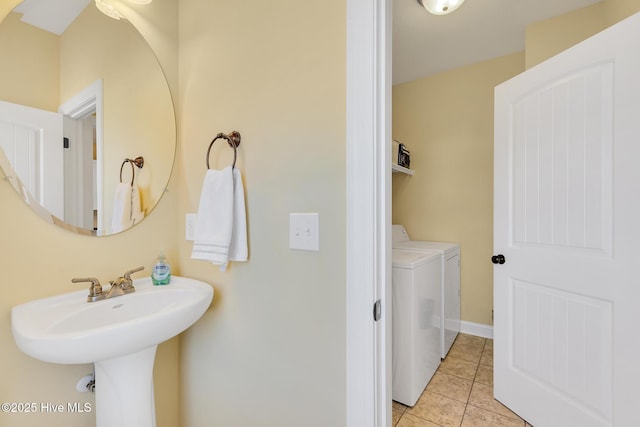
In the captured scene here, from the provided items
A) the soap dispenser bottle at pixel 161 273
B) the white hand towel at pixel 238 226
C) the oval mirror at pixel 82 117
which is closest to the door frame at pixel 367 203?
the white hand towel at pixel 238 226

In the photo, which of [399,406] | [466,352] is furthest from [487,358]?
[399,406]

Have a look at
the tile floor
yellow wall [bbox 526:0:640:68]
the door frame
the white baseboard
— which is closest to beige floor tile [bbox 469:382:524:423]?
the tile floor

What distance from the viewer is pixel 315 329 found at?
2.74 feet

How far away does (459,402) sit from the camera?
164 cm

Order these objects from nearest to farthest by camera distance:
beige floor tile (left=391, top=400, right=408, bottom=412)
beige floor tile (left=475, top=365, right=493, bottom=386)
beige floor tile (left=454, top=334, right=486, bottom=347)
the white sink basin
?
the white sink basin → beige floor tile (left=391, top=400, right=408, bottom=412) → beige floor tile (left=475, top=365, right=493, bottom=386) → beige floor tile (left=454, top=334, right=486, bottom=347)

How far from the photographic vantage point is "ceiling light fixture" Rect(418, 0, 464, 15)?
5.28 feet

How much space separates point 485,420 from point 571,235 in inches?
43.9

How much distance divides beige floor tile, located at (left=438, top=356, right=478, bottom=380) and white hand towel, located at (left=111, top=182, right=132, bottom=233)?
2.21 metres

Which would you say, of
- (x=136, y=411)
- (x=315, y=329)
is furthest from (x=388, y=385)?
(x=136, y=411)

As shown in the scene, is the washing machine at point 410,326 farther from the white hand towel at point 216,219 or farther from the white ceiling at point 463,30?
the white ceiling at point 463,30

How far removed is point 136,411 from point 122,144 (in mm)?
1011

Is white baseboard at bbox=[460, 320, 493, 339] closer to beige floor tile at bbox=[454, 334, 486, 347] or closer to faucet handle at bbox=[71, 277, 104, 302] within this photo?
beige floor tile at bbox=[454, 334, 486, 347]

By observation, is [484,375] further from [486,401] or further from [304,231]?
[304,231]

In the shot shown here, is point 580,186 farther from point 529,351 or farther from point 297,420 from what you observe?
point 297,420
